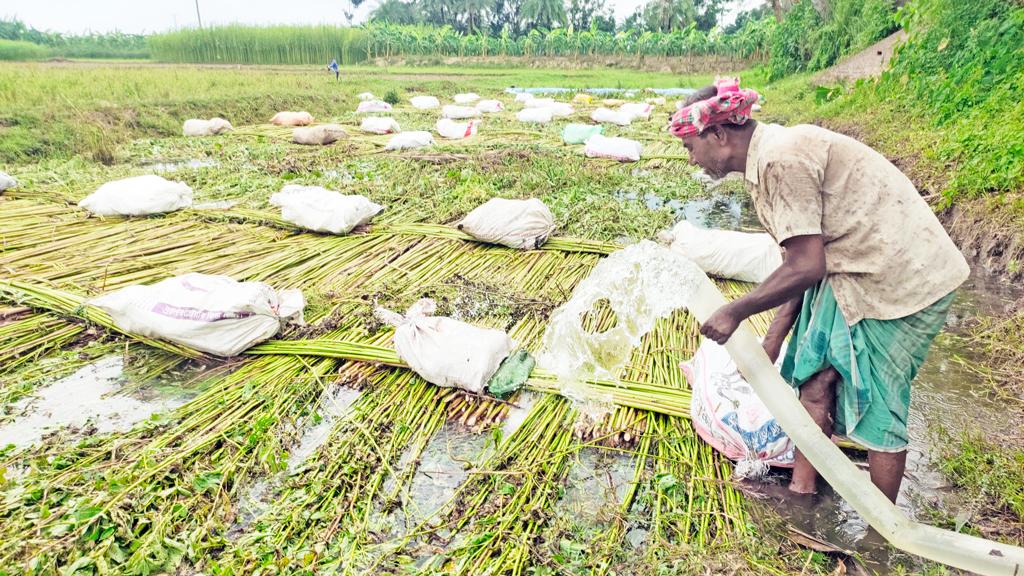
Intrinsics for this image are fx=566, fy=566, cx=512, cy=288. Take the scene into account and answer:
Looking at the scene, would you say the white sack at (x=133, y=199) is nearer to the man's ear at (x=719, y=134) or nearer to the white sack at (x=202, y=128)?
the white sack at (x=202, y=128)

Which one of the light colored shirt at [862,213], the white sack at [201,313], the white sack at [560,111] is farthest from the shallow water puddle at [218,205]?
the white sack at [560,111]

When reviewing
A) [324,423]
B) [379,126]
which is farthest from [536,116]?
[324,423]

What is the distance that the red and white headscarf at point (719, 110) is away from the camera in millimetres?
1763

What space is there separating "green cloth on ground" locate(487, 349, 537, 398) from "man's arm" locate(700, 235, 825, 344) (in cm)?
126

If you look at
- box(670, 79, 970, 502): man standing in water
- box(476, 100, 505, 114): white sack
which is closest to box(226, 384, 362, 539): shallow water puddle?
box(670, 79, 970, 502): man standing in water

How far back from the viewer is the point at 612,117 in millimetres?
11852

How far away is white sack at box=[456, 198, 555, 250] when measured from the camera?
15.6ft

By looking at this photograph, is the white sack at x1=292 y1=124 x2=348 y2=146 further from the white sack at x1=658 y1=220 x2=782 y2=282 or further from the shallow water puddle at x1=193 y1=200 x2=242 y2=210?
the white sack at x1=658 y1=220 x2=782 y2=282

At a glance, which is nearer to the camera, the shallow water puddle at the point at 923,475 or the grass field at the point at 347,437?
the grass field at the point at 347,437

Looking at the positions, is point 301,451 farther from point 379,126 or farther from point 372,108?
point 372,108

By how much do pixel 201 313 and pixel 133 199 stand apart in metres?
3.02

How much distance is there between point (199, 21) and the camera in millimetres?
27094

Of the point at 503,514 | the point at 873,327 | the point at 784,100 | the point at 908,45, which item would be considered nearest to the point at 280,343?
the point at 503,514

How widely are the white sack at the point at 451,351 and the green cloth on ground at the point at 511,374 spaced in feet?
0.11
